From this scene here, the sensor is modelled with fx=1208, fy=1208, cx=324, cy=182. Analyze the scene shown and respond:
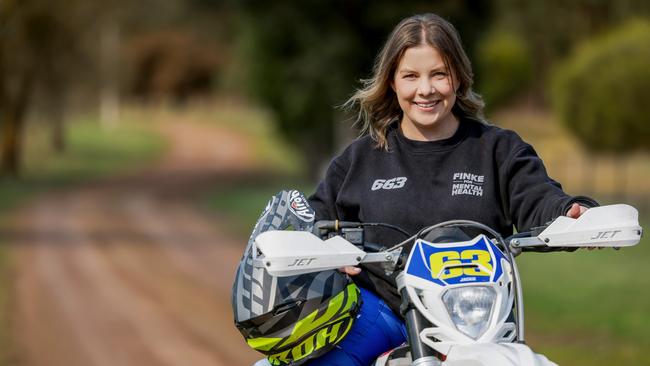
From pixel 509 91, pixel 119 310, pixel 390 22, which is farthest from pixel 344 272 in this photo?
pixel 509 91

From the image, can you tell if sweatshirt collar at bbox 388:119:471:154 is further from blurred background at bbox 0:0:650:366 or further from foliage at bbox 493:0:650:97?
foliage at bbox 493:0:650:97

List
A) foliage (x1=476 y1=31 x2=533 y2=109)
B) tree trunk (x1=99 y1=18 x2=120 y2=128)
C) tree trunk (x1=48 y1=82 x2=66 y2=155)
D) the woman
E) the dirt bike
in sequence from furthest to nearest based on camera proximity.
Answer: tree trunk (x1=99 y1=18 x2=120 y2=128) < foliage (x1=476 y1=31 x2=533 y2=109) < tree trunk (x1=48 y1=82 x2=66 y2=155) < the woman < the dirt bike

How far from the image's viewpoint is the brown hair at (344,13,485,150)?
3.69 meters

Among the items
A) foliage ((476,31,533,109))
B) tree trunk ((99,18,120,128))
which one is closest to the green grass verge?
foliage ((476,31,533,109))

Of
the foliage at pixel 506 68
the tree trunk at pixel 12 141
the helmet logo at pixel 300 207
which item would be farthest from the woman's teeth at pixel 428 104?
the foliage at pixel 506 68

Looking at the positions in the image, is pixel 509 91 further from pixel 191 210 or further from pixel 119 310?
pixel 119 310

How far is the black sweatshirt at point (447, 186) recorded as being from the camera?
3.70m

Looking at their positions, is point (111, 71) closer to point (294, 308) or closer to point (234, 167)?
point (234, 167)

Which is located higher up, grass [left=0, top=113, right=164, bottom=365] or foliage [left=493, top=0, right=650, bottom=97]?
foliage [left=493, top=0, right=650, bottom=97]

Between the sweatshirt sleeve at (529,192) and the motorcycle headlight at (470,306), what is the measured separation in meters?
0.65

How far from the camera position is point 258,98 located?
30234 millimetres

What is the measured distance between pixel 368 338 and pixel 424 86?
2.56 feet

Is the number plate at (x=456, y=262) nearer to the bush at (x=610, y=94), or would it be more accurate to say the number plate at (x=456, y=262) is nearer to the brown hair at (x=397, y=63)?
the brown hair at (x=397, y=63)

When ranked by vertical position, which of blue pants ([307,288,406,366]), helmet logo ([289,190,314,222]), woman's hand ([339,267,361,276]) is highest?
helmet logo ([289,190,314,222])
